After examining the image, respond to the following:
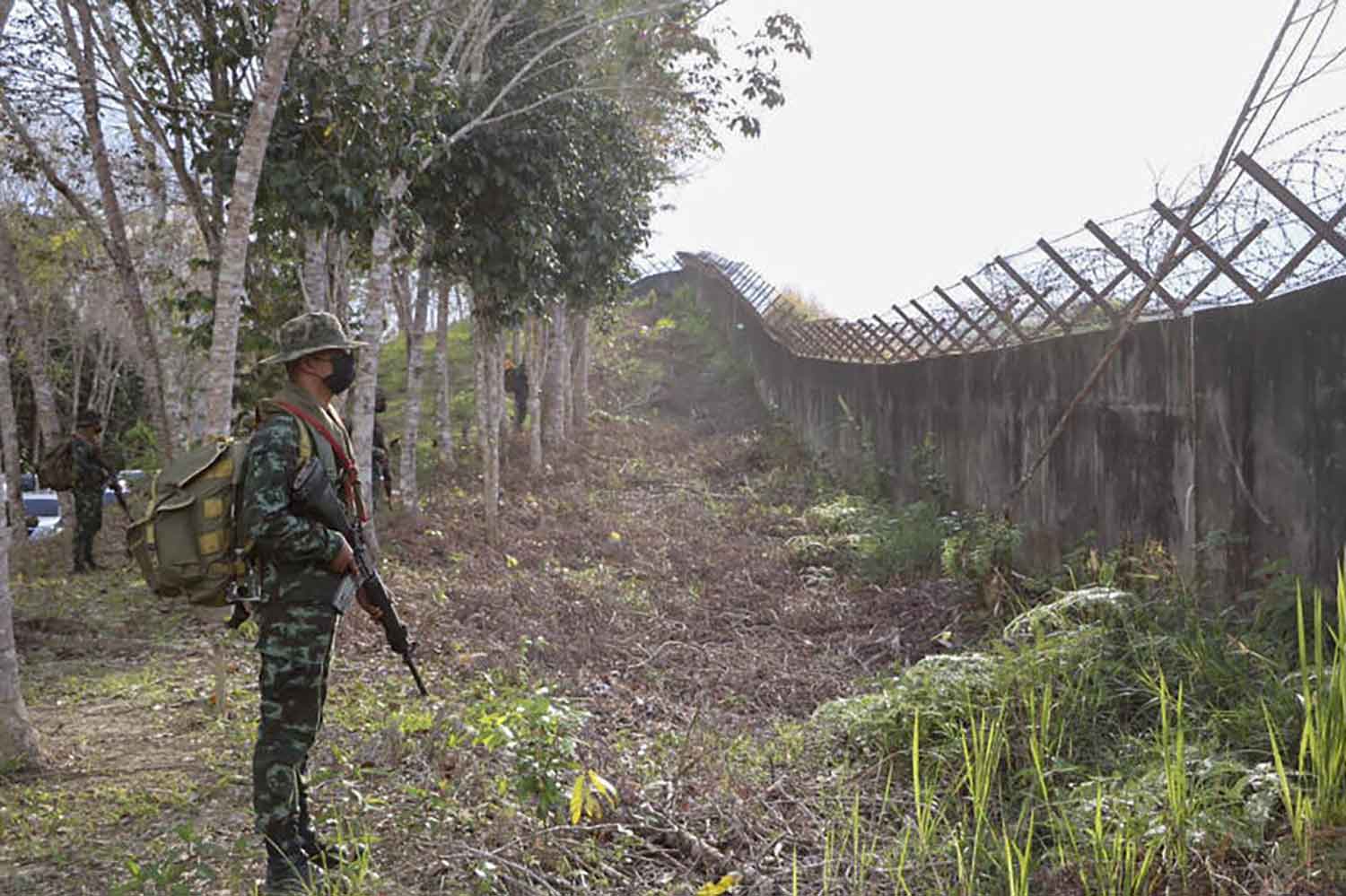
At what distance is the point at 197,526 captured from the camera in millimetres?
3494

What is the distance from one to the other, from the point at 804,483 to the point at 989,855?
12268 mm

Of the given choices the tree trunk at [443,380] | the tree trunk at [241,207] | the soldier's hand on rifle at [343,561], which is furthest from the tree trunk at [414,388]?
the soldier's hand on rifle at [343,561]

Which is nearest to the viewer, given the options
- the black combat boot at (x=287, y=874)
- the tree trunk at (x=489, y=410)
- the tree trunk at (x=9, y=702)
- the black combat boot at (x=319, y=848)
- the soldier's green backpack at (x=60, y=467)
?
the black combat boot at (x=287, y=874)

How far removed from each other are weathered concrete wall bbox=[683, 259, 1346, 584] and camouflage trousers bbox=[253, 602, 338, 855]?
4084mm

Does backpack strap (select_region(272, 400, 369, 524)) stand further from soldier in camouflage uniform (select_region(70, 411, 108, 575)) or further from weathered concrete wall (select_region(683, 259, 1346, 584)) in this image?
soldier in camouflage uniform (select_region(70, 411, 108, 575))

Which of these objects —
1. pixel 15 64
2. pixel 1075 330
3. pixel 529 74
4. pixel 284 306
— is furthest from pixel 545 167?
pixel 1075 330

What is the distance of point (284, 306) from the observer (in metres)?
10.4

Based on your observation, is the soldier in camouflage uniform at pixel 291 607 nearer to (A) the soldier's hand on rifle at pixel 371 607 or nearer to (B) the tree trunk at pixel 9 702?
(A) the soldier's hand on rifle at pixel 371 607

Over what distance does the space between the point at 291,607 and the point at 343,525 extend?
1.00ft

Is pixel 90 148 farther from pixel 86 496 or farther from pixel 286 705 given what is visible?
pixel 286 705

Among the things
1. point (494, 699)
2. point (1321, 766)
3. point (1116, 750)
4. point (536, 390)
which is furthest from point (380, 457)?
point (1321, 766)

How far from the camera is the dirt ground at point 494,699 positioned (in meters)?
3.88

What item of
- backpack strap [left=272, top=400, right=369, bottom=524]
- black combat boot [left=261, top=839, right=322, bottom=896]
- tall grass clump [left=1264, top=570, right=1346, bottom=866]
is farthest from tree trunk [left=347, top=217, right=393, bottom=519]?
tall grass clump [left=1264, top=570, right=1346, bottom=866]

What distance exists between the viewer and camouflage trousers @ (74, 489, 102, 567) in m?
10.8
